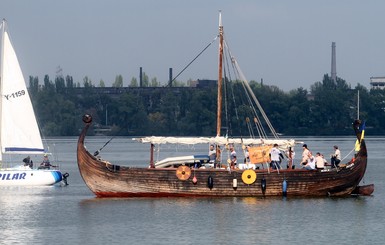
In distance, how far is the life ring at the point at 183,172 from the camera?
56375 mm

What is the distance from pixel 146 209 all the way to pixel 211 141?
5.68m

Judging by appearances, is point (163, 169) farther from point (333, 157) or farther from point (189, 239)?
point (189, 239)

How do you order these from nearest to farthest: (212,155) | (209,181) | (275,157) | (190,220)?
1. (190,220)
2. (209,181)
3. (275,157)
4. (212,155)

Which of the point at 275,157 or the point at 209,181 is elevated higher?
the point at 275,157

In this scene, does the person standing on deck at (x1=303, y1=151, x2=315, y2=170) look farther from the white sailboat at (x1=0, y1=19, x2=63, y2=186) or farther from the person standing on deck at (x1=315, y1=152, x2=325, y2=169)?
the white sailboat at (x1=0, y1=19, x2=63, y2=186)

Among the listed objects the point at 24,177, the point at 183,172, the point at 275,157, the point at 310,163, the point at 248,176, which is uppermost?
the point at 275,157

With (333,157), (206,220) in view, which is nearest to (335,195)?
(333,157)

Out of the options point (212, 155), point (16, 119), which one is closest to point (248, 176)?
point (212, 155)

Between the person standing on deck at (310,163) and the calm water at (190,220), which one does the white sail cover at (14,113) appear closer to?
the calm water at (190,220)

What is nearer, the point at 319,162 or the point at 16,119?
the point at 319,162

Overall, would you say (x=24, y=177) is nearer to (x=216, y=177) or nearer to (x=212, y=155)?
(x=212, y=155)

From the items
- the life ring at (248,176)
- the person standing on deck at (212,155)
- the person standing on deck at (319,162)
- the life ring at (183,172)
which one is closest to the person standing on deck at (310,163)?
the person standing on deck at (319,162)

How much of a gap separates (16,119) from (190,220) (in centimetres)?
2222

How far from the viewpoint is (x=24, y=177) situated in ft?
221
